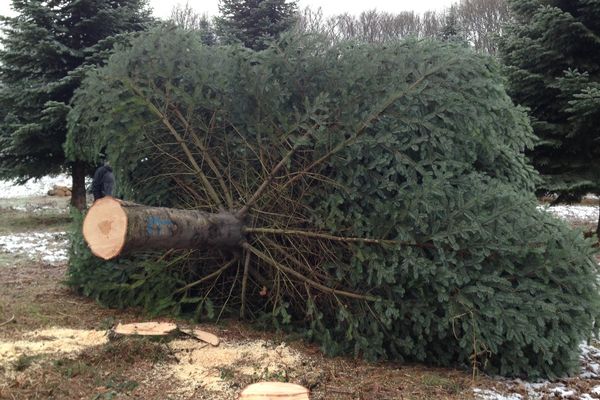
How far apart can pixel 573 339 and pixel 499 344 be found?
656mm

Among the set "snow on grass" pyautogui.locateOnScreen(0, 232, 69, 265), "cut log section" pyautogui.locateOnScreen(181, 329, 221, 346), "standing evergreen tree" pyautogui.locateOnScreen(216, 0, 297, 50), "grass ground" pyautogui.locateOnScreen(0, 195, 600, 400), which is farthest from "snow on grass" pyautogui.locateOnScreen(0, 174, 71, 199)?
"cut log section" pyautogui.locateOnScreen(181, 329, 221, 346)

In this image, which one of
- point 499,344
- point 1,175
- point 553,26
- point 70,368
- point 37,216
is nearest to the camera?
point 70,368

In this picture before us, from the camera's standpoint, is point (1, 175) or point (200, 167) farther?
point (1, 175)

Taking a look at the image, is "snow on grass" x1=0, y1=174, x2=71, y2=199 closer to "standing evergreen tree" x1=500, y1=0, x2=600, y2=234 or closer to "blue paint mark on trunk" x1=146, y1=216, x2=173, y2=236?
"standing evergreen tree" x1=500, y1=0, x2=600, y2=234

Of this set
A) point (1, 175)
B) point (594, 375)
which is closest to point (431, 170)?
point (594, 375)

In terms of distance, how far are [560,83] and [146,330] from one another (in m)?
8.78

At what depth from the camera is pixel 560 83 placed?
9.54m

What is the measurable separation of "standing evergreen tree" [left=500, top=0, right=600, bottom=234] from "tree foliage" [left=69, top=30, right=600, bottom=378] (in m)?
5.14

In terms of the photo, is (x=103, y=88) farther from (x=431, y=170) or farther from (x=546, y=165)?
(x=546, y=165)

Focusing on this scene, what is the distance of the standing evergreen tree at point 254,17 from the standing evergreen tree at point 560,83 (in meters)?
7.60

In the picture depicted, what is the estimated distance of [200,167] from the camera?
16.7 feet

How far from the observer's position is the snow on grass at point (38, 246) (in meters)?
8.12

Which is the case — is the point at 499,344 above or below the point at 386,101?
below

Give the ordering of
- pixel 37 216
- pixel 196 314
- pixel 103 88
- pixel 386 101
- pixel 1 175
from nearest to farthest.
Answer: pixel 386 101 → pixel 196 314 → pixel 103 88 → pixel 1 175 → pixel 37 216
